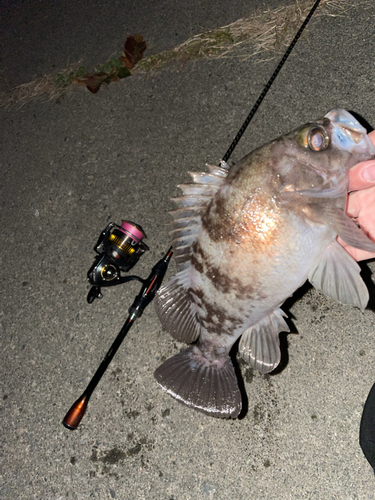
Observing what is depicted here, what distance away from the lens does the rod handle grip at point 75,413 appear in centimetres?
221

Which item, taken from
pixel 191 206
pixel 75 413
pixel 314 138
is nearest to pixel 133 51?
pixel 191 206

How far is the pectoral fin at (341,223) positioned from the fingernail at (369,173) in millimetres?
197

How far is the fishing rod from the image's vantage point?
2227 mm

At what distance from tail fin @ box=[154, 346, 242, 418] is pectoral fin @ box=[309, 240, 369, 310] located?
2.30 ft

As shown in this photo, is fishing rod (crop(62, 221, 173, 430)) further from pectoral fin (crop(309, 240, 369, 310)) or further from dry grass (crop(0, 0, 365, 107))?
dry grass (crop(0, 0, 365, 107))

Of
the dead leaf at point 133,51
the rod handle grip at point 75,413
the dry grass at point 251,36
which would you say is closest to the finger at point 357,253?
the dry grass at point 251,36

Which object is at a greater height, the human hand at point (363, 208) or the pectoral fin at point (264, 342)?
the human hand at point (363, 208)

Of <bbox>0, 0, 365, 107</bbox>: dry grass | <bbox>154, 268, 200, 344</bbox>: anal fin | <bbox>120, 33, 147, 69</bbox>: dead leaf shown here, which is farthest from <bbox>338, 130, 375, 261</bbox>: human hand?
<bbox>120, 33, 147, 69</bbox>: dead leaf

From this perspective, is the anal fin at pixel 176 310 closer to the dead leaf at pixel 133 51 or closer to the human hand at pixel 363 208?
the human hand at pixel 363 208

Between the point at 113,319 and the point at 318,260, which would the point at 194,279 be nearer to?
the point at 318,260

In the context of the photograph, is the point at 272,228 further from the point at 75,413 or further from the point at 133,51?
the point at 133,51

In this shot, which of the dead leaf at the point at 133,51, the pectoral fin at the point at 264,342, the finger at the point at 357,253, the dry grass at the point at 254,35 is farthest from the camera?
the dead leaf at the point at 133,51

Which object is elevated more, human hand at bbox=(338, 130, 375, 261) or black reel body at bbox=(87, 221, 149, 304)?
black reel body at bbox=(87, 221, 149, 304)

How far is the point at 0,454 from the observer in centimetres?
249
